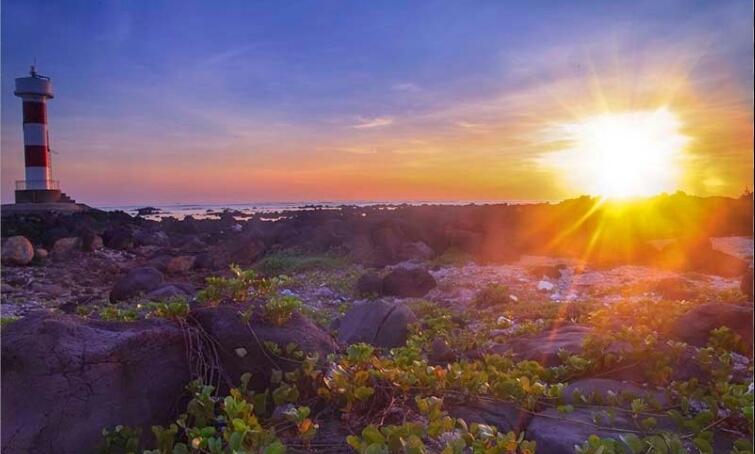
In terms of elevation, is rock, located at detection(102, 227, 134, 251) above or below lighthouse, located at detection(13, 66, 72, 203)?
below

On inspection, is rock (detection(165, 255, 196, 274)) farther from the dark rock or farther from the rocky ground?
the dark rock

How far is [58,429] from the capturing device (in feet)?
5.13

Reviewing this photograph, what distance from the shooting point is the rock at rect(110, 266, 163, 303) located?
281 centimetres

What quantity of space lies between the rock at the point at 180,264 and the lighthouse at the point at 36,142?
843 millimetres

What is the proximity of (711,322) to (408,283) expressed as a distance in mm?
2842

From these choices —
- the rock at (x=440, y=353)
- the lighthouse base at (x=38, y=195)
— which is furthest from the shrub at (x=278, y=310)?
the rock at (x=440, y=353)

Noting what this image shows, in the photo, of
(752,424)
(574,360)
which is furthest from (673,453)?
(574,360)

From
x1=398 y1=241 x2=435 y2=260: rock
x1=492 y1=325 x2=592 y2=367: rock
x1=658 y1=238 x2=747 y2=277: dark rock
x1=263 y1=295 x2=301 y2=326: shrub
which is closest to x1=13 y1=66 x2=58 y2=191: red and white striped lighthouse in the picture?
x1=263 y1=295 x2=301 y2=326: shrub

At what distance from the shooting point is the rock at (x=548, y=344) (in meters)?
2.88

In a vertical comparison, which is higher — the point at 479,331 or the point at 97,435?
the point at 97,435

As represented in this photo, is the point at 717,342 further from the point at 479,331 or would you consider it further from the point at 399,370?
the point at 399,370

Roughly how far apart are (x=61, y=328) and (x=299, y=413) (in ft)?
2.65

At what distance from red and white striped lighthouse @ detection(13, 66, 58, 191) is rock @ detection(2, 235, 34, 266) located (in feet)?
2.46

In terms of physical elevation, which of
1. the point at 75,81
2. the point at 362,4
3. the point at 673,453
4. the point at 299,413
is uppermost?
the point at 362,4
